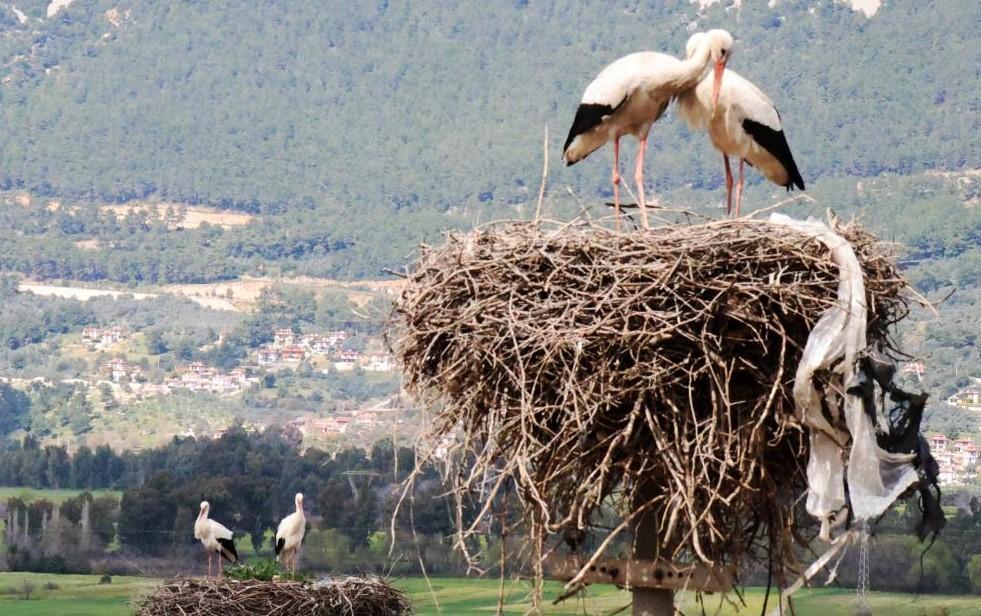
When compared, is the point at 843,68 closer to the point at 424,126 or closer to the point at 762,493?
the point at 424,126

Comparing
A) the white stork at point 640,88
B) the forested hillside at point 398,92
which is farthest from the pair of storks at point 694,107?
the forested hillside at point 398,92

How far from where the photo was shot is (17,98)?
166875mm

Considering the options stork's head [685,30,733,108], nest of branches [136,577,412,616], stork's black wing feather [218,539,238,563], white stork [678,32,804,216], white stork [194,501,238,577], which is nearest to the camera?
stork's head [685,30,733,108]

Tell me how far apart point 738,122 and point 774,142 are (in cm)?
29

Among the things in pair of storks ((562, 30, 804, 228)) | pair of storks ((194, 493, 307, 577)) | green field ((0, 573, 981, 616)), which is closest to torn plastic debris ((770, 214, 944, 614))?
pair of storks ((562, 30, 804, 228))

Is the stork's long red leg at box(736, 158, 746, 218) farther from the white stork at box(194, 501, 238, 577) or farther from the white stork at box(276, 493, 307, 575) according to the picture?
the white stork at box(194, 501, 238, 577)

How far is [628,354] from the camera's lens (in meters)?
6.51

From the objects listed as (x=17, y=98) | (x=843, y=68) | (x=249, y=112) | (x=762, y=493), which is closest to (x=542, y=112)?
(x=843, y=68)

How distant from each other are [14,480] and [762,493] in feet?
191

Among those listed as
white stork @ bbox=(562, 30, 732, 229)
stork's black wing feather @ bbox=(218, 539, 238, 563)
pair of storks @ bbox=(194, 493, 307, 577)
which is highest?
white stork @ bbox=(562, 30, 732, 229)

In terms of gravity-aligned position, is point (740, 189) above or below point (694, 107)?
below

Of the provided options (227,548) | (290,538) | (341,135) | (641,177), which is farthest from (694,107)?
(341,135)

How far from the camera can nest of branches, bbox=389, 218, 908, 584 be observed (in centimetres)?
641

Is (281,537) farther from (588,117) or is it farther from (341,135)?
(341,135)
